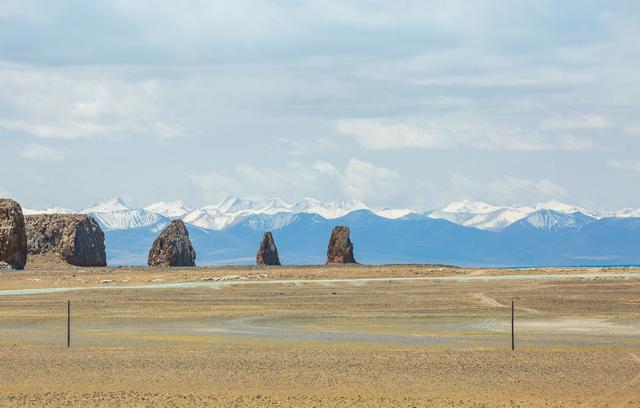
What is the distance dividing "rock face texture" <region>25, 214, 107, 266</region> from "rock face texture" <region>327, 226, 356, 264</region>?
26131mm

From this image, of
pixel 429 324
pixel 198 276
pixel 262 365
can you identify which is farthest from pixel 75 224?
pixel 262 365

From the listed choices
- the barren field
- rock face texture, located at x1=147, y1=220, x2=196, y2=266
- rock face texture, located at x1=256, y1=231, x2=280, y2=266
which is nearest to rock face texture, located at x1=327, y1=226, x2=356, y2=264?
rock face texture, located at x1=256, y1=231, x2=280, y2=266

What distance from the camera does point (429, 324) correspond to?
42531mm

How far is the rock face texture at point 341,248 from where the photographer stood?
112 m

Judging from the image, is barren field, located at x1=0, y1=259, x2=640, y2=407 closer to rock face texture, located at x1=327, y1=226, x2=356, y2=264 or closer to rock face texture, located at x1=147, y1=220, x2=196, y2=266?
rock face texture, located at x1=147, y1=220, x2=196, y2=266

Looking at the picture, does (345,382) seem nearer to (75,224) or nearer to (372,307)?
(372,307)

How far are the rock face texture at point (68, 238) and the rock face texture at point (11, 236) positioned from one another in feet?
51.5

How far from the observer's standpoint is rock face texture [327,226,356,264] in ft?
368

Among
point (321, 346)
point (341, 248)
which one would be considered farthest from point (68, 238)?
point (321, 346)

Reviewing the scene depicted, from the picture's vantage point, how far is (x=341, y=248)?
113 metres

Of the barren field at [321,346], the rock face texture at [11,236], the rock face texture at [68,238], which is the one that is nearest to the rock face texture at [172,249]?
the rock face texture at [68,238]

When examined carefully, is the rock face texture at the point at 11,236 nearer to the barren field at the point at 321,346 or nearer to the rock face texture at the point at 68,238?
the rock face texture at the point at 68,238

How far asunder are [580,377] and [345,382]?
6361 mm

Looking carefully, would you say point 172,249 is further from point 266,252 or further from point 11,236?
point 11,236
